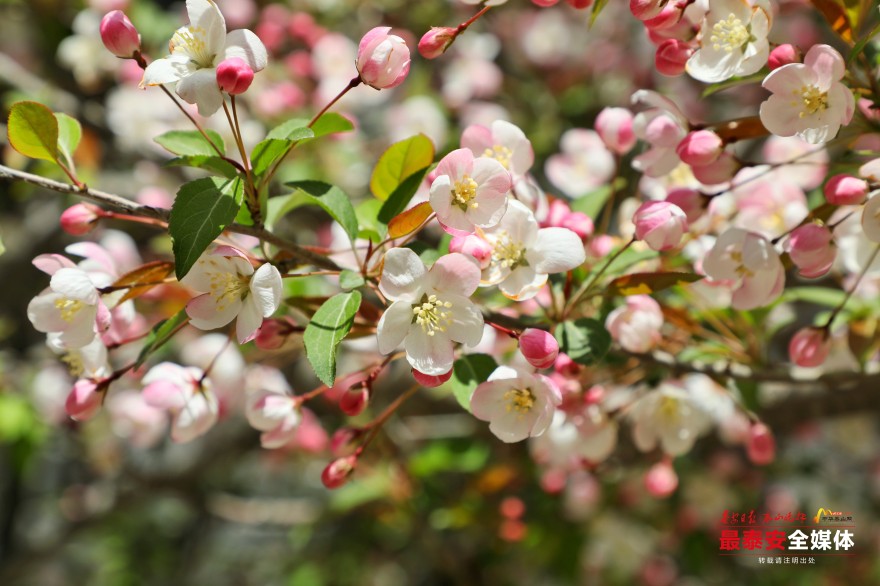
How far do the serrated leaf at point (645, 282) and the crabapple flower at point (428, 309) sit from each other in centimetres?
23

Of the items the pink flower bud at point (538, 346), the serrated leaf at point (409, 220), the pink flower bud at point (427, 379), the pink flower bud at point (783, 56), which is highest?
the pink flower bud at point (783, 56)

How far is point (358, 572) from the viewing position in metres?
2.52

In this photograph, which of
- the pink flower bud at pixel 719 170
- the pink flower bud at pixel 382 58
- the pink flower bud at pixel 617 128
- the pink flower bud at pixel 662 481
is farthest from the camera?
the pink flower bud at pixel 662 481

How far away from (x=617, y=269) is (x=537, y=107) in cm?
175

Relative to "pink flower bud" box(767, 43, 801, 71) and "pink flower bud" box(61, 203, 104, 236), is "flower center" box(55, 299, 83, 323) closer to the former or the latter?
"pink flower bud" box(61, 203, 104, 236)

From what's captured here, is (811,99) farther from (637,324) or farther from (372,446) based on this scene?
(372,446)

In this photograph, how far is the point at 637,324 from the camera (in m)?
1.01

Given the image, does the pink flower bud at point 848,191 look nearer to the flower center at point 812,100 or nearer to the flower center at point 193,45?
the flower center at point 812,100

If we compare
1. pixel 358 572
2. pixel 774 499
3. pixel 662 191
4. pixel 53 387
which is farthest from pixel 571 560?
pixel 53 387

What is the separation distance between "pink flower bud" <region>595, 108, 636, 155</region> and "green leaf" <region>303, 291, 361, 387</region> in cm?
48

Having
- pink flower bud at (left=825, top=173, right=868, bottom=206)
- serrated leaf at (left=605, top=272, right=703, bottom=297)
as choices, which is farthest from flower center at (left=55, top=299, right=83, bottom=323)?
pink flower bud at (left=825, top=173, right=868, bottom=206)

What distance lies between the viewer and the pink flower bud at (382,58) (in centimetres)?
80

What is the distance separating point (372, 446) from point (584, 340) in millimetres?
960

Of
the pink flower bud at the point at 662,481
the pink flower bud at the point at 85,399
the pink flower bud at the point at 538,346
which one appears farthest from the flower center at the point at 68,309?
the pink flower bud at the point at 662,481
